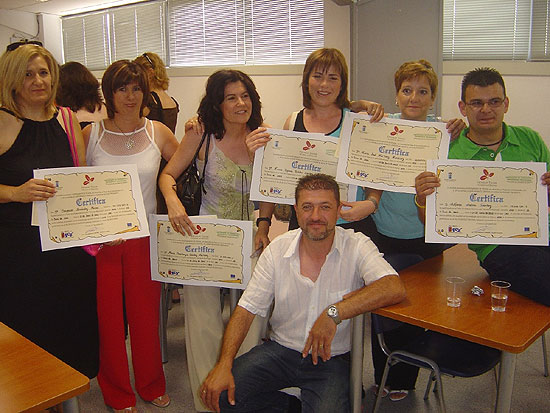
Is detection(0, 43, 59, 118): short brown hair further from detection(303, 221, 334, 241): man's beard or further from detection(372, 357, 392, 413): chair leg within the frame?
detection(372, 357, 392, 413): chair leg

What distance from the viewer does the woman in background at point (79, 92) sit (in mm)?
3490

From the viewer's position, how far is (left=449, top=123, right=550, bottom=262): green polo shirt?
2.39 m

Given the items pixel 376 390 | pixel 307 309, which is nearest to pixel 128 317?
pixel 307 309

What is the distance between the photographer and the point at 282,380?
2.24m

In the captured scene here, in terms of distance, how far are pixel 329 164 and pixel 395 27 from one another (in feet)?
8.75

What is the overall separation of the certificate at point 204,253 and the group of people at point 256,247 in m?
0.08

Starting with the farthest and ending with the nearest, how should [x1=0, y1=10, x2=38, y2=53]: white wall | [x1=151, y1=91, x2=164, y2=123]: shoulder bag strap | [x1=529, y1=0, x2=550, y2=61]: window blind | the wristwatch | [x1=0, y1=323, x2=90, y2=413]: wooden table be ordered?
[x1=0, y1=10, x2=38, y2=53]: white wall
[x1=529, y1=0, x2=550, y2=61]: window blind
[x1=151, y1=91, x2=164, y2=123]: shoulder bag strap
the wristwatch
[x1=0, y1=323, x2=90, y2=413]: wooden table

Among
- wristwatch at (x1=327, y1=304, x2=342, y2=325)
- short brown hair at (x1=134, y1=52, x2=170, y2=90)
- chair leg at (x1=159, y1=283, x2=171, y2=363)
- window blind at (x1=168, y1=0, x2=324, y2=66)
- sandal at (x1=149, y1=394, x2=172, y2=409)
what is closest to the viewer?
wristwatch at (x1=327, y1=304, x2=342, y2=325)

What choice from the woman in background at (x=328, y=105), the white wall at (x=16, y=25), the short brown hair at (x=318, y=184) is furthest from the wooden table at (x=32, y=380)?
the white wall at (x=16, y=25)

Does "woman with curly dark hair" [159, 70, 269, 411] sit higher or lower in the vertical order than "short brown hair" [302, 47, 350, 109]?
lower

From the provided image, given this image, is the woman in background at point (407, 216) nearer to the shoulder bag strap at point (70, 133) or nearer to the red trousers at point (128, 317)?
the red trousers at point (128, 317)

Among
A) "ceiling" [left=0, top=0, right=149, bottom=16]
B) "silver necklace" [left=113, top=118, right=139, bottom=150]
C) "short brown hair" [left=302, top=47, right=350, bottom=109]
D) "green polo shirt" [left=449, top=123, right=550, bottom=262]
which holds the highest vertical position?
"ceiling" [left=0, top=0, right=149, bottom=16]

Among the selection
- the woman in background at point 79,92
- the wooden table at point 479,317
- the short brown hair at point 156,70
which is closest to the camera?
the wooden table at point 479,317

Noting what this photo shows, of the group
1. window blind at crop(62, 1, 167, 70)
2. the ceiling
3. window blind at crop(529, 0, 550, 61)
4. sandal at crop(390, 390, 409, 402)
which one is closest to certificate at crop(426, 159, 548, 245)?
sandal at crop(390, 390, 409, 402)
